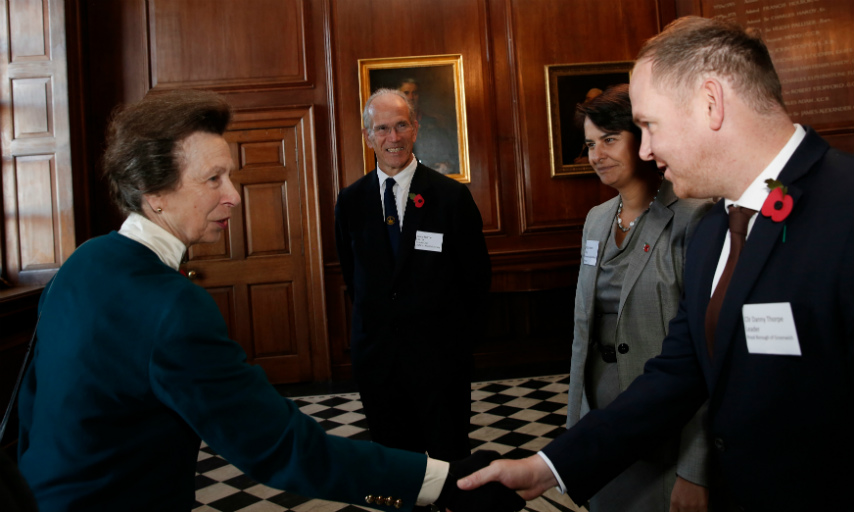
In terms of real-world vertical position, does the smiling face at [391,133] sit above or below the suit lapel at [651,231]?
above

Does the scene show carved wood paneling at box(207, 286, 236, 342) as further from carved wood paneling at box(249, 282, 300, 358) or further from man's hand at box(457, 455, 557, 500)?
man's hand at box(457, 455, 557, 500)

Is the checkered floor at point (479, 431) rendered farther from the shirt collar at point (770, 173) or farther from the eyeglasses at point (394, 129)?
the shirt collar at point (770, 173)

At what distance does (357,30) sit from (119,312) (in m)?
5.29

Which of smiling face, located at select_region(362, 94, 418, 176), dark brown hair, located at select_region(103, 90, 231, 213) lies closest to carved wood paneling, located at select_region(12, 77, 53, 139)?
smiling face, located at select_region(362, 94, 418, 176)

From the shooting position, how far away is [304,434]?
4.54 feet

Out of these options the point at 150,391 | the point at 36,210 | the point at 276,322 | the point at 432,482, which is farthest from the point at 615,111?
the point at 36,210

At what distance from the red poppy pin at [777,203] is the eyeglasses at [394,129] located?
212 centimetres

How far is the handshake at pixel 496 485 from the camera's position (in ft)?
5.10

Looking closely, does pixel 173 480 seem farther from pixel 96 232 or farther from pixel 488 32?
pixel 488 32

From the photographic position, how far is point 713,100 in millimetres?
1241

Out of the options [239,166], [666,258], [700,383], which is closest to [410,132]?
[666,258]

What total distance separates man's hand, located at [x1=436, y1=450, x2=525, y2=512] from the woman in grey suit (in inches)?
17.7

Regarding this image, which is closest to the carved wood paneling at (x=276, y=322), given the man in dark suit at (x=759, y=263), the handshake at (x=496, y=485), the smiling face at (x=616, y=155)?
the smiling face at (x=616, y=155)

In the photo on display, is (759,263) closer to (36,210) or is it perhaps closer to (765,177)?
(765,177)
